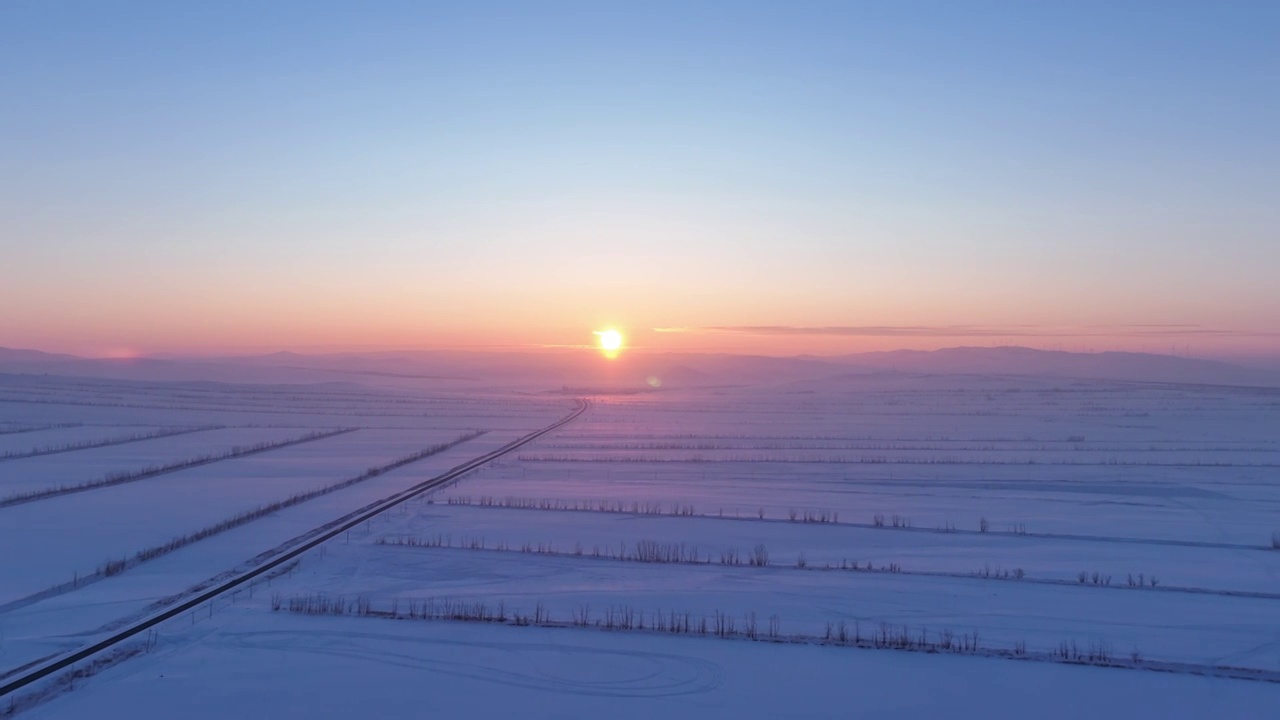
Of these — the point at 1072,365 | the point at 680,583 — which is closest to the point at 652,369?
the point at 1072,365

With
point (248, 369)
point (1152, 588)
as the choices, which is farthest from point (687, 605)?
point (248, 369)

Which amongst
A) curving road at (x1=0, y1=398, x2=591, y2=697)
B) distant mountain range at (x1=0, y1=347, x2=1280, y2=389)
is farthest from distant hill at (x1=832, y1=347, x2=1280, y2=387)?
curving road at (x1=0, y1=398, x2=591, y2=697)

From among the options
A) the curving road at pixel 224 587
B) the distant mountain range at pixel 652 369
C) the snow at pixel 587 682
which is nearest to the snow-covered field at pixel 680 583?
the snow at pixel 587 682

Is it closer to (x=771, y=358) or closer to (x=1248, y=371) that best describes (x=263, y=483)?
(x=1248, y=371)

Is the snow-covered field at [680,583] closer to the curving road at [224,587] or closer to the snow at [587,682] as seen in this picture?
the snow at [587,682]

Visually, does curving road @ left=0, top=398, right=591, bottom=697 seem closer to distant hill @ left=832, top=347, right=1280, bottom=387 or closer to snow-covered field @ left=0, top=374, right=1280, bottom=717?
snow-covered field @ left=0, top=374, right=1280, bottom=717
